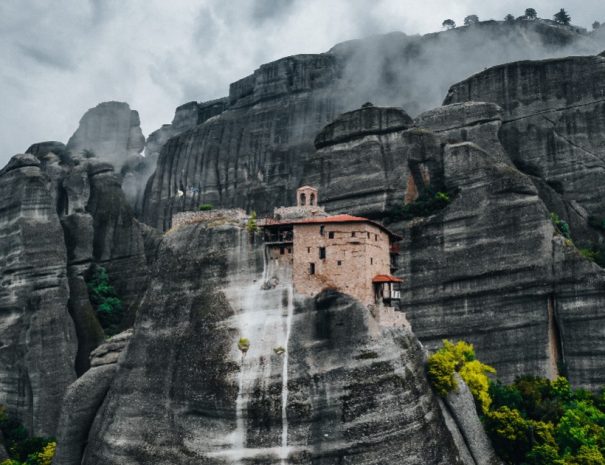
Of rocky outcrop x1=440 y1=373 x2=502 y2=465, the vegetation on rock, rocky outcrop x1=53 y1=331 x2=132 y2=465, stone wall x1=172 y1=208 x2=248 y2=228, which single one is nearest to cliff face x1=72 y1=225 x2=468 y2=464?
stone wall x1=172 y1=208 x2=248 y2=228

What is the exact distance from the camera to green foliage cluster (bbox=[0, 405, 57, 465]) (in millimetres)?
52344

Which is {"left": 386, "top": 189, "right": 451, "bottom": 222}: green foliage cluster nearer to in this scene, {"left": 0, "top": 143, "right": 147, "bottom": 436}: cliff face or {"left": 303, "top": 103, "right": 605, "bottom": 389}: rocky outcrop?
{"left": 303, "top": 103, "right": 605, "bottom": 389}: rocky outcrop

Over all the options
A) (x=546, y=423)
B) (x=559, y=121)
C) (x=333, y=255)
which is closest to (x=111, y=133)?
(x=559, y=121)

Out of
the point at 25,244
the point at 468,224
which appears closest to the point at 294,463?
the point at 468,224

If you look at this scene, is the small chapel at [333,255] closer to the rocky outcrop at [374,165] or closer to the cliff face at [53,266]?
the rocky outcrop at [374,165]

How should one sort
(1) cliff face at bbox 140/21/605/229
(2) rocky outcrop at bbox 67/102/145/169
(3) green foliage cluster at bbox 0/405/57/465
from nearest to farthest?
(3) green foliage cluster at bbox 0/405/57/465 → (1) cliff face at bbox 140/21/605/229 → (2) rocky outcrop at bbox 67/102/145/169

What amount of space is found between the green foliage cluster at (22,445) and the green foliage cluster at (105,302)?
10.8m

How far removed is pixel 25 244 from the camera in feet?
207

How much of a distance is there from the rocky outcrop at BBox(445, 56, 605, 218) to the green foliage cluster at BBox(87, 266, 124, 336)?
3728 centimetres

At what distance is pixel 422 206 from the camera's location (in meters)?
56.1

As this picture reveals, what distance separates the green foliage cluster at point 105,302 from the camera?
6631 cm

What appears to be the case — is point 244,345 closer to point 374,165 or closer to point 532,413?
point 532,413

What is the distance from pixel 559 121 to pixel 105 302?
1665 inches

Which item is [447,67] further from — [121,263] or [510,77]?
[121,263]
